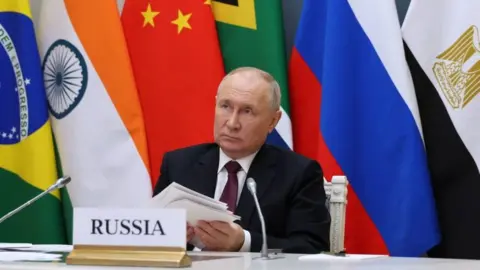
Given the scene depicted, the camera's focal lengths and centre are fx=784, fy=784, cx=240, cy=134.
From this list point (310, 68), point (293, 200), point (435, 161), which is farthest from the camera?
point (310, 68)

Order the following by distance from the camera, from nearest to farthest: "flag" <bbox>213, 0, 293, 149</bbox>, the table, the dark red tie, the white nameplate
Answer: the table, the white nameplate, the dark red tie, "flag" <bbox>213, 0, 293, 149</bbox>

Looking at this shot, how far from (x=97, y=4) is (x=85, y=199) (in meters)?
0.90

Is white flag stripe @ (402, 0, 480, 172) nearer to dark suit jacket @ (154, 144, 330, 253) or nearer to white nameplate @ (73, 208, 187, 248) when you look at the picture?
dark suit jacket @ (154, 144, 330, 253)

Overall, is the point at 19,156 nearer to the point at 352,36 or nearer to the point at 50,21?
the point at 50,21

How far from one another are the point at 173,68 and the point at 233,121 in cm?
86

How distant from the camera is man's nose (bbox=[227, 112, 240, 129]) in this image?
2.82 m

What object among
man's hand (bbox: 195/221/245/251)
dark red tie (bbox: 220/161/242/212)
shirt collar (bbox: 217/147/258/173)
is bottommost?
man's hand (bbox: 195/221/245/251)

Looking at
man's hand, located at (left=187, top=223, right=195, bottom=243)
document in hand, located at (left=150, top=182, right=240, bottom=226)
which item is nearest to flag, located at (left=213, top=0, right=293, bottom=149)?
man's hand, located at (left=187, top=223, right=195, bottom=243)

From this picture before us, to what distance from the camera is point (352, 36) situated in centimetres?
334

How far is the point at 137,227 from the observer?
1.72 metres

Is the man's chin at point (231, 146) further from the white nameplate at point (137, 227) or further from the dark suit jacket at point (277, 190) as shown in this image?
the white nameplate at point (137, 227)

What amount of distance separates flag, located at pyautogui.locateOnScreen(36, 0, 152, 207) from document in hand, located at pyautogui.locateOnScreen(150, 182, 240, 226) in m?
1.32

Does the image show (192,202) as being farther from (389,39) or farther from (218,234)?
(389,39)

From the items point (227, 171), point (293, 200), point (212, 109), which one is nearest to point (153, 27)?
point (212, 109)
